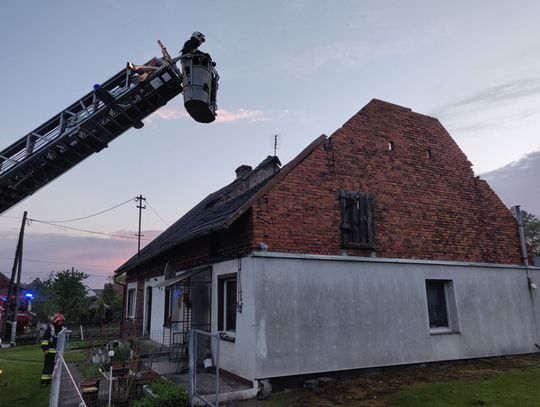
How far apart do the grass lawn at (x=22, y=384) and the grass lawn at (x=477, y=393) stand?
304 inches

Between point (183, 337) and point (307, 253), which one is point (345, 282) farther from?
point (183, 337)

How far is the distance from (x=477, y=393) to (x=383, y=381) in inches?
77.8

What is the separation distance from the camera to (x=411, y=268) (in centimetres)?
Answer: 1070

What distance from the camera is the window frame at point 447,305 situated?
10.9 m

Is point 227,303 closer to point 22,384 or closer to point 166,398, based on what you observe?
point 166,398

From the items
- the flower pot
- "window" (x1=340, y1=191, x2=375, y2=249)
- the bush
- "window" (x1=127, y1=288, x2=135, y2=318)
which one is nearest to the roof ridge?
"window" (x1=340, y1=191, x2=375, y2=249)

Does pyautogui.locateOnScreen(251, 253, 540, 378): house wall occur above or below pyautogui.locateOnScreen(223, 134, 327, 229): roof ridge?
below

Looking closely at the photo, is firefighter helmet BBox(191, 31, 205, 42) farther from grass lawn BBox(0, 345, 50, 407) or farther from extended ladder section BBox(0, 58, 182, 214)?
grass lawn BBox(0, 345, 50, 407)

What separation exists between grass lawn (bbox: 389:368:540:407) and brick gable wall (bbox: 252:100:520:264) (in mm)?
3419

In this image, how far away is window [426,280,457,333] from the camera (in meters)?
11.0

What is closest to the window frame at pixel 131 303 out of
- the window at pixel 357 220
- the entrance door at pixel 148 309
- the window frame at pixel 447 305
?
the entrance door at pixel 148 309

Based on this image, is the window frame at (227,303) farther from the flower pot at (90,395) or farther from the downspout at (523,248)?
the downspout at (523,248)

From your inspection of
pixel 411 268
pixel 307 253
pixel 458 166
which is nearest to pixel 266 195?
pixel 307 253

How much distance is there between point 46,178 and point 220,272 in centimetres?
465
